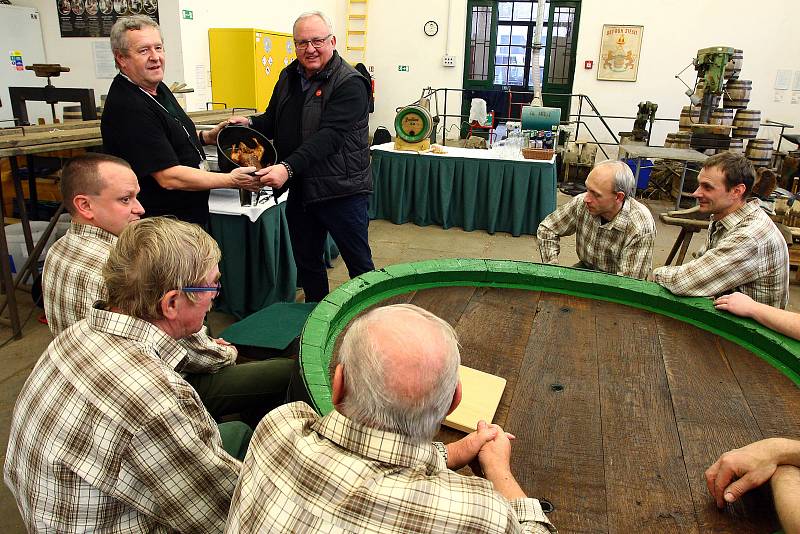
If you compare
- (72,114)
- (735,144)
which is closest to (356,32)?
(735,144)

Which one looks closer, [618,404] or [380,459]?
[380,459]

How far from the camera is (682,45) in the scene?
9.15 m

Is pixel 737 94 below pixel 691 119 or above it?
above

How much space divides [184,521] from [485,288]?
4.00ft

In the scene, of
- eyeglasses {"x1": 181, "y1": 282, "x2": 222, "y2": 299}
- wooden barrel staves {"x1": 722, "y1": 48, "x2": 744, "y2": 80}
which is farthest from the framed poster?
eyeglasses {"x1": 181, "y1": 282, "x2": 222, "y2": 299}

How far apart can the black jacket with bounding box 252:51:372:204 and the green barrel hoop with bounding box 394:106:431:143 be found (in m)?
2.79

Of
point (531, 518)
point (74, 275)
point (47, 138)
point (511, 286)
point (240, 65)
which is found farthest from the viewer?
point (240, 65)

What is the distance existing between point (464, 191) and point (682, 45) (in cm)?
594

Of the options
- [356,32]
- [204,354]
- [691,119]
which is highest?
[356,32]

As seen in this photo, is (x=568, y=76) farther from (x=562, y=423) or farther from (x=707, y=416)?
(x=562, y=423)

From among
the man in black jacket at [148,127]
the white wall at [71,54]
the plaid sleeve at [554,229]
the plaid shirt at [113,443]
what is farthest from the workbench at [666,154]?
the plaid shirt at [113,443]

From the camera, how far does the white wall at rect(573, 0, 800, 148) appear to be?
8.88 metres

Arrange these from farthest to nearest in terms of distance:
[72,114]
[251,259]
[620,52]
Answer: [620,52], [72,114], [251,259]

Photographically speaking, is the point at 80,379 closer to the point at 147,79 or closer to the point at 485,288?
the point at 485,288
